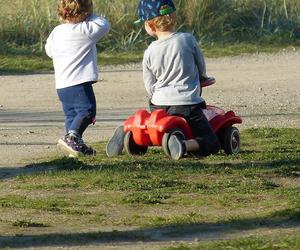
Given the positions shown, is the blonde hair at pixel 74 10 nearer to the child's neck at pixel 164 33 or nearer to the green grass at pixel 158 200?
the child's neck at pixel 164 33

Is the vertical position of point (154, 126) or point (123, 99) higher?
point (154, 126)

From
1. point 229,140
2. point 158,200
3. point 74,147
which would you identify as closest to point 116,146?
point 74,147

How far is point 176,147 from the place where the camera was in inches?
352

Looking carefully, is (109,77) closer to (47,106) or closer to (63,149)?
(47,106)

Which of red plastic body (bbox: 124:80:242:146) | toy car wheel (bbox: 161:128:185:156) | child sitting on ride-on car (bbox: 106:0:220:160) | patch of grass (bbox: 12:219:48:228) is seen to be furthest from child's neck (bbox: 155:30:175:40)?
patch of grass (bbox: 12:219:48:228)

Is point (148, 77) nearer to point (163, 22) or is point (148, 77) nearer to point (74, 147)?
point (163, 22)

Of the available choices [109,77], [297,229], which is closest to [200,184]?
[297,229]

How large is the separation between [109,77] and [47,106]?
2.58 meters

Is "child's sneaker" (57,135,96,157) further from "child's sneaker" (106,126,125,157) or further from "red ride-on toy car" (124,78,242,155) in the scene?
"red ride-on toy car" (124,78,242,155)

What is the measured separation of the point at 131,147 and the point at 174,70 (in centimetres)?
67

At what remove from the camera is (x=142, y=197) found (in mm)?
7453

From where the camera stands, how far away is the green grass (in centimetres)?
639

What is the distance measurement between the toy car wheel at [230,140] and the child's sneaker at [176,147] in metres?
0.50

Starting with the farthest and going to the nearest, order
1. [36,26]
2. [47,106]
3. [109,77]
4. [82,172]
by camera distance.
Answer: [36,26] → [109,77] → [47,106] → [82,172]
